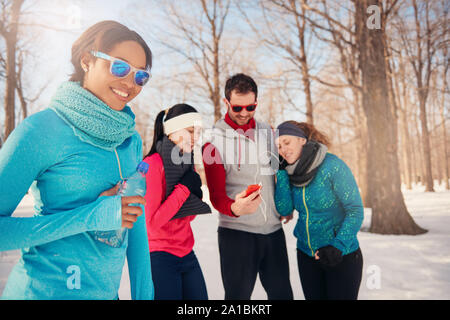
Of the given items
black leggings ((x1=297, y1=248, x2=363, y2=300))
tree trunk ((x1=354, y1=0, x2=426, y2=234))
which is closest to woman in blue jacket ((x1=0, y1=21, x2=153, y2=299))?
black leggings ((x1=297, y1=248, x2=363, y2=300))

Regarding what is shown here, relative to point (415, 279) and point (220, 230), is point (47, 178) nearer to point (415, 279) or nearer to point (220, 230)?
point (220, 230)

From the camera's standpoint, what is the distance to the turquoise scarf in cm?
114

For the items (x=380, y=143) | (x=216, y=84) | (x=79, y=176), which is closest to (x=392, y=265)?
(x=380, y=143)

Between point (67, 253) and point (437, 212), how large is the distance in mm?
9401

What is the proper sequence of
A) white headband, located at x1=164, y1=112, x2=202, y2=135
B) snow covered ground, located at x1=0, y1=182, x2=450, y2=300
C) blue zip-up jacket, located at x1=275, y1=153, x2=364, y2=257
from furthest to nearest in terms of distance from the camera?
snow covered ground, located at x1=0, y1=182, x2=450, y2=300, white headband, located at x1=164, y1=112, x2=202, y2=135, blue zip-up jacket, located at x1=275, y1=153, x2=364, y2=257

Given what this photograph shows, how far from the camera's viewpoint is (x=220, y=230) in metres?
2.50

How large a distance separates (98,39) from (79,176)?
65cm

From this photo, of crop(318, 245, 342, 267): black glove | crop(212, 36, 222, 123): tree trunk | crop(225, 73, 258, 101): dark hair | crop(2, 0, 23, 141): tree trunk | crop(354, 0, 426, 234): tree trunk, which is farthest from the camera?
crop(212, 36, 222, 123): tree trunk

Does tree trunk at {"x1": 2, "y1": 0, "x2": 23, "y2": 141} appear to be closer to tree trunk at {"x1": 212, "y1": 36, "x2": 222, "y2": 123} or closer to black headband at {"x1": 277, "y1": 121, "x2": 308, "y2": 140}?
tree trunk at {"x1": 212, "y1": 36, "x2": 222, "y2": 123}

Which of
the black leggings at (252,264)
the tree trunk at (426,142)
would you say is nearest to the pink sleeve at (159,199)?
the black leggings at (252,264)

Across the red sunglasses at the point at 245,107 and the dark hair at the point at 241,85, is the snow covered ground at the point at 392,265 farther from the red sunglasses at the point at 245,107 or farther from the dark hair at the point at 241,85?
the dark hair at the point at 241,85

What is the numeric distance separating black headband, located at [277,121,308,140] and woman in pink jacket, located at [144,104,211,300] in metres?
0.77

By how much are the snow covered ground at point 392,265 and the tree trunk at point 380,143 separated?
1.95ft

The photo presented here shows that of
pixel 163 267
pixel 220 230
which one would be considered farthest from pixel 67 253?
pixel 220 230
